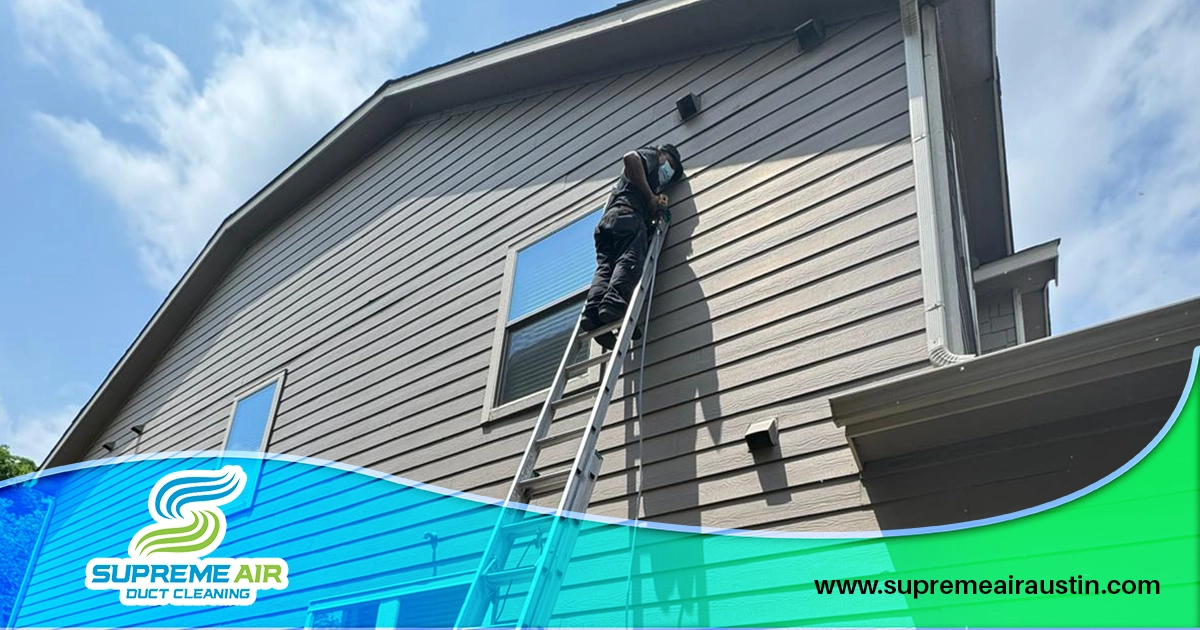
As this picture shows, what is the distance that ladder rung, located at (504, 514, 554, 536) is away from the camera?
9.80 ft

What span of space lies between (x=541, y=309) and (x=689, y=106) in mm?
1440

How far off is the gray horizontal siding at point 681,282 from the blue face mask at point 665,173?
0.09 meters

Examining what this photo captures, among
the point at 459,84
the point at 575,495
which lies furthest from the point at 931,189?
the point at 459,84

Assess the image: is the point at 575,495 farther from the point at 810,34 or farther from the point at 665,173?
the point at 810,34

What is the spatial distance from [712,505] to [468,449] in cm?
184

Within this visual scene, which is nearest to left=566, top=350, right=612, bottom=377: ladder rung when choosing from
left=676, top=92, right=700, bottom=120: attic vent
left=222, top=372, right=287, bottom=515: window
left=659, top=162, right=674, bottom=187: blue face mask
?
left=659, top=162, right=674, bottom=187: blue face mask

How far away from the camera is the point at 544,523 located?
10.2 ft

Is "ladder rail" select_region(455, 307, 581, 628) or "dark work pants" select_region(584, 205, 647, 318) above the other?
"dark work pants" select_region(584, 205, 647, 318)

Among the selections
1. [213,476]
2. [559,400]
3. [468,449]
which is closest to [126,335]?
[213,476]

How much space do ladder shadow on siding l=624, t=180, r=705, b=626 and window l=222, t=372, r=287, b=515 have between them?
12.9ft

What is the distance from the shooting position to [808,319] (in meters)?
3.17

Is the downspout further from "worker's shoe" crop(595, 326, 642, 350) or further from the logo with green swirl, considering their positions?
the logo with green swirl

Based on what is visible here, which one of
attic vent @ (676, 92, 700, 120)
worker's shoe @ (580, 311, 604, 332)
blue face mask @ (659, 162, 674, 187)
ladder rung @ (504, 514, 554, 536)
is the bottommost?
ladder rung @ (504, 514, 554, 536)
